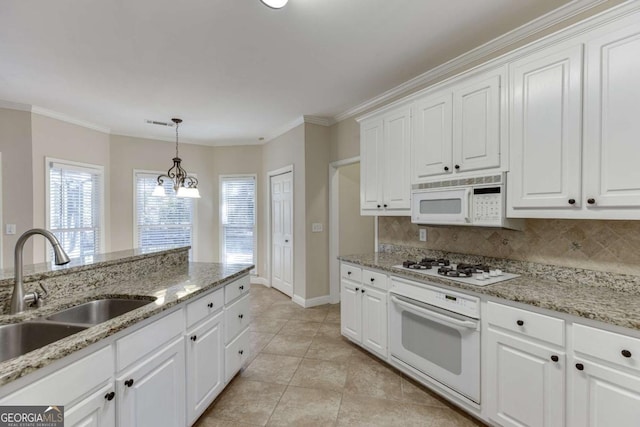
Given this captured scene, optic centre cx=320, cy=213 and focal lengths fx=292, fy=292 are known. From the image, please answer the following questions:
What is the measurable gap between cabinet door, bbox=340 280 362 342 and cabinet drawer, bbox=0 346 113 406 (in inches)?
82.2

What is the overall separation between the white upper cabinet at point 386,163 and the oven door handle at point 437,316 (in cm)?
83

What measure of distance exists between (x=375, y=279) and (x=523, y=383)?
1261 mm

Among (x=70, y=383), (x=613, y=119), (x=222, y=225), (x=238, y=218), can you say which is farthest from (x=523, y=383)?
(x=222, y=225)

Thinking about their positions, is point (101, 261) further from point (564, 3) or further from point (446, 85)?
point (564, 3)

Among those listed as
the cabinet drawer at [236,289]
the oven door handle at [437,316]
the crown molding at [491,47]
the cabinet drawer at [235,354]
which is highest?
the crown molding at [491,47]

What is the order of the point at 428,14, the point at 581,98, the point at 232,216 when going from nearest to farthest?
the point at 581,98, the point at 428,14, the point at 232,216

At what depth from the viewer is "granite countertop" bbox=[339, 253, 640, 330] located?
1.36m

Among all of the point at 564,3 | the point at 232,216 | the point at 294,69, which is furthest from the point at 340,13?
the point at 232,216

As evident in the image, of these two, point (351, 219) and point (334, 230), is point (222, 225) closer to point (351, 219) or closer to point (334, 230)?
point (334, 230)

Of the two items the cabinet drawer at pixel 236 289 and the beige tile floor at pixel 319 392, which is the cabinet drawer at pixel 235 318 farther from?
the beige tile floor at pixel 319 392

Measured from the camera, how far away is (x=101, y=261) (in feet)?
6.36

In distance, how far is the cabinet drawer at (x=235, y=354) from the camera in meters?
2.23

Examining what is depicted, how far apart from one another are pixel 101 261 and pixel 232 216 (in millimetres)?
3890

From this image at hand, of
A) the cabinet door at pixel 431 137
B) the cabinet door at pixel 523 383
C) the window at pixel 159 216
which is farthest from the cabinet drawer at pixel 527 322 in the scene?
the window at pixel 159 216
